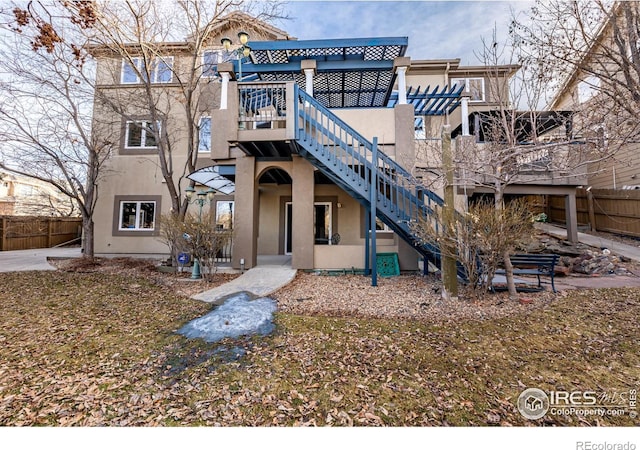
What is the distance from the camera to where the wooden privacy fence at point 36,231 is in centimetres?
1393

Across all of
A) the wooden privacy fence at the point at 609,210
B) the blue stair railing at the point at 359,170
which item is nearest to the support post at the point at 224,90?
the blue stair railing at the point at 359,170

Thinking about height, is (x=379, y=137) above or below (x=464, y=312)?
above

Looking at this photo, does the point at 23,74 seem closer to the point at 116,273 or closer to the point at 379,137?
the point at 116,273

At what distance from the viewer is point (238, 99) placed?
7.80 m

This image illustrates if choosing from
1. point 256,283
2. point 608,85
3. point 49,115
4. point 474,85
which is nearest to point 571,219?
point 474,85

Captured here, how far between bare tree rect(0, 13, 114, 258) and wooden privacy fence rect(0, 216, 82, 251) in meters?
6.79

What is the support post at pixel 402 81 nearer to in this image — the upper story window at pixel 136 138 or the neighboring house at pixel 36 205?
the upper story window at pixel 136 138

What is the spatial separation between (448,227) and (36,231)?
69.2 ft

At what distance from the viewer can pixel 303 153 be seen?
7824 millimetres

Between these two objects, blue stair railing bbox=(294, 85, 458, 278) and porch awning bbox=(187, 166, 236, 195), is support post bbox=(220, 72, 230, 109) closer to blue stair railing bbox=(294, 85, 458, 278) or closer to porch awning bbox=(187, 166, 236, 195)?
porch awning bbox=(187, 166, 236, 195)

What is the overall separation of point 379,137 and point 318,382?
23.9ft

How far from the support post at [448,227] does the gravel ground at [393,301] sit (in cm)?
31

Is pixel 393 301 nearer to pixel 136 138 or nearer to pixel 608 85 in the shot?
pixel 608 85
